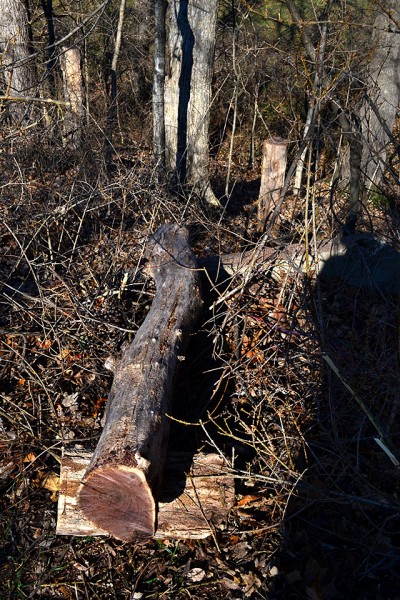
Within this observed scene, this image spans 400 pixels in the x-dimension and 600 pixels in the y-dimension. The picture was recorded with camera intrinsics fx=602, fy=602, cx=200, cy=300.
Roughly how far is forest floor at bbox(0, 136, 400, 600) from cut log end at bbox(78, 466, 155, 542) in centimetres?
34

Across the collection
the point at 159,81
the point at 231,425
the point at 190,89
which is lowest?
the point at 231,425

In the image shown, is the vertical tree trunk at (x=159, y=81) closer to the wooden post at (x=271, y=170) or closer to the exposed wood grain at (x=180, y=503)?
the wooden post at (x=271, y=170)

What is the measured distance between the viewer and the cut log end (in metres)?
3.15

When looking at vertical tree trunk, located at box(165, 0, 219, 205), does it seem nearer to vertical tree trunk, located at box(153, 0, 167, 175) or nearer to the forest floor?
vertical tree trunk, located at box(153, 0, 167, 175)

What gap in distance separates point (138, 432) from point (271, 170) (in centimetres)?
474

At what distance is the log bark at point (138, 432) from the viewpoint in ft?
10.4

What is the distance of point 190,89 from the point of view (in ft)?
26.3

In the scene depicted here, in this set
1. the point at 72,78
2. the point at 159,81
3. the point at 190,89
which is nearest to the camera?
the point at 159,81

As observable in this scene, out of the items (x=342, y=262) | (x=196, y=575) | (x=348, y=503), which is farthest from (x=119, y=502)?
(x=342, y=262)

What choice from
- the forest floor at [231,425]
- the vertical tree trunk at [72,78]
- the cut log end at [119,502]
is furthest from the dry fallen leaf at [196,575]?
the vertical tree trunk at [72,78]

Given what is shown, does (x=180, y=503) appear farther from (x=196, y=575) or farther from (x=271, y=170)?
(x=271, y=170)

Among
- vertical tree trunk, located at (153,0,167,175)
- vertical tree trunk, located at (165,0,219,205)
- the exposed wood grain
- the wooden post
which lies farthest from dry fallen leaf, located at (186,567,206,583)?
→ vertical tree trunk, located at (165,0,219,205)

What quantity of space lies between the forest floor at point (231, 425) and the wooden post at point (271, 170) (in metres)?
1.49

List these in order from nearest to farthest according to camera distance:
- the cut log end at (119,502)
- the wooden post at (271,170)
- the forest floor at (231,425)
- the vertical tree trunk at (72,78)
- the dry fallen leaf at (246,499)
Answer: the cut log end at (119,502)
the forest floor at (231,425)
the dry fallen leaf at (246,499)
the wooden post at (271,170)
the vertical tree trunk at (72,78)
